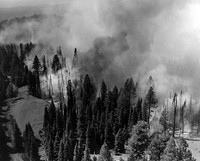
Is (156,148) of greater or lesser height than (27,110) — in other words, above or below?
above

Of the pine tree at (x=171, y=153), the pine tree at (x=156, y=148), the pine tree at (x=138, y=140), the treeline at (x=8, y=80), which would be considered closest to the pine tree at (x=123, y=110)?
the treeline at (x=8, y=80)

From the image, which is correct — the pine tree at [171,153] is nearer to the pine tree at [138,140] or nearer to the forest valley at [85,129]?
the forest valley at [85,129]

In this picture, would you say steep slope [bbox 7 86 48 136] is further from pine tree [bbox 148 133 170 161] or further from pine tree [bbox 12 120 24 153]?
pine tree [bbox 148 133 170 161]

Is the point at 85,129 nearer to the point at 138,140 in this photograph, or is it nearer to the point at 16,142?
the point at 16,142

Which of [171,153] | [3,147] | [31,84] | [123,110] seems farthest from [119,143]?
[31,84]

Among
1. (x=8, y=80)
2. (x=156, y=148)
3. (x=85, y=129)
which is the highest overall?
(x=8, y=80)

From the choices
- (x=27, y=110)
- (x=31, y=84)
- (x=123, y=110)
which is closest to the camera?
(x=123, y=110)

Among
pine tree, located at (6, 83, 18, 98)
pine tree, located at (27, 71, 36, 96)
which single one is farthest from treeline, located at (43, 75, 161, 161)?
pine tree, located at (6, 83, 18, 98)
